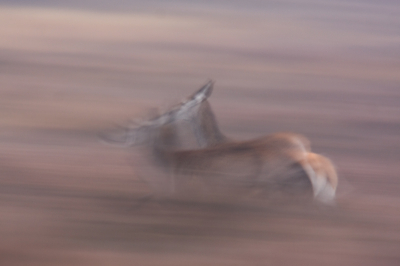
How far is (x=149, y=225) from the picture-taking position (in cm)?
244

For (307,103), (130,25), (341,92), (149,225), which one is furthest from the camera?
(130,25)

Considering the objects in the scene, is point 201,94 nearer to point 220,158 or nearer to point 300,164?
point 220,158

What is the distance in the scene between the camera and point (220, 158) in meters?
2.15

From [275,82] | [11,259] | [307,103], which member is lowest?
[11,259]

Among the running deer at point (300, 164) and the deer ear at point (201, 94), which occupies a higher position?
the deer ear at point (201, 94)

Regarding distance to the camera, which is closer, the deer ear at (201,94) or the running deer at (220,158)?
the running deer at (220,158)

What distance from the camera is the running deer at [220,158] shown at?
2.11 metres

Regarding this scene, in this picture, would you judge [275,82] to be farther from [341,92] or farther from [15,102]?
[15,102]

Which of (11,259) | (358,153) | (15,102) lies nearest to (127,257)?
(11,259)

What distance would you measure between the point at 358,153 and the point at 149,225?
1.59m

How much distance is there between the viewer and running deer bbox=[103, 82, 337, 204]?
6.93ft

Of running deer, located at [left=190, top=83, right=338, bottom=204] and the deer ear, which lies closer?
running deer, located at [left=190, top=83, right=338, bottom=204]

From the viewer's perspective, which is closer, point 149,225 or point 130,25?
point 149,225

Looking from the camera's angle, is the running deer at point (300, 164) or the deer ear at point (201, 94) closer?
the running deer at point (300, 164)
